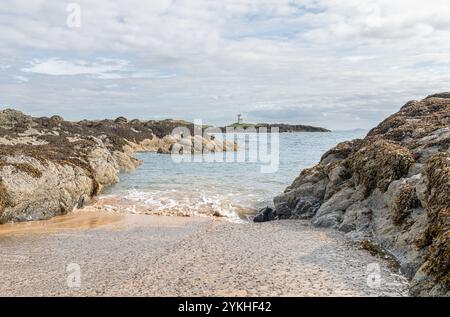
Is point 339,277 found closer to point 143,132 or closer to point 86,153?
point 86,153

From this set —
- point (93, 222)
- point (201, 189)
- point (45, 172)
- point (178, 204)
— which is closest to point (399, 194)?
point (93, 222)

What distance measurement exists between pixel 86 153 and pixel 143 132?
45.6 meters

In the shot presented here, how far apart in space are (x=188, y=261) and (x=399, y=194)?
7980mm

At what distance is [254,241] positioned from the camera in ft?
48.8

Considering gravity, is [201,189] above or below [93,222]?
above

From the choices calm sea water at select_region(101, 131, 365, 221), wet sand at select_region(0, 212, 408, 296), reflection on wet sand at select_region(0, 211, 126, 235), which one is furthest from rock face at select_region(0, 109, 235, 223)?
calm sea water at select_region(101, 131, 365, 221)

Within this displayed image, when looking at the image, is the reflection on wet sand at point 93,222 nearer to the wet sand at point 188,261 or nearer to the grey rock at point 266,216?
the wet sand at point 188,261

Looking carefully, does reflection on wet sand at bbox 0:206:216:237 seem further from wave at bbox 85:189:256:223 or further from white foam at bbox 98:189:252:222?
white foam at bbox 98:189:252:222

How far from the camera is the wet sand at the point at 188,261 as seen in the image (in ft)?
33.0

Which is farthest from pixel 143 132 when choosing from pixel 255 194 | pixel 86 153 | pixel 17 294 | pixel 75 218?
pixel 17 294

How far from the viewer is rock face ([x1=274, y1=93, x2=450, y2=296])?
34.5 feet

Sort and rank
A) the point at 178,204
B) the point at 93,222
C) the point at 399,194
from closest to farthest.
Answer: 1. the point at 399,194
2. the point at 93,222
3. the point at 178,204

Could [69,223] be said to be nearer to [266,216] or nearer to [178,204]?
[178,204]

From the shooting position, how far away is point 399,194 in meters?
14.2
